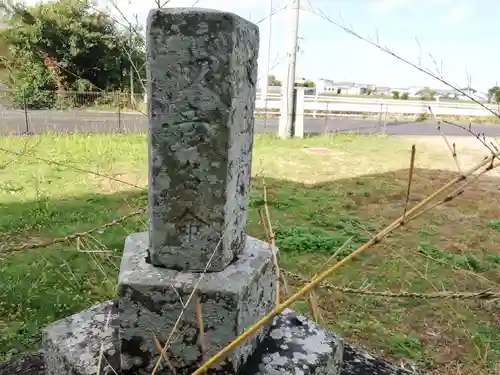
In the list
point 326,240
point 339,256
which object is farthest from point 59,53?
point 339,256

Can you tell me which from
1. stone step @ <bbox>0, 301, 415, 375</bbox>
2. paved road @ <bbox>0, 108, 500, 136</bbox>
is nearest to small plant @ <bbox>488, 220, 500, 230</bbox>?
stone step @ <bbox>0, 301, 415, 375</bbox>

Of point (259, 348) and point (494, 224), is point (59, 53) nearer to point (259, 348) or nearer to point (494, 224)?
point (494, 224)

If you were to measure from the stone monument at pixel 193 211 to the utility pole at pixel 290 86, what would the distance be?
33.6 feet

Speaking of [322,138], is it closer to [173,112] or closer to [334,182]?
[334,182]

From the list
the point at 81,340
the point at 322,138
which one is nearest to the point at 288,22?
the point at 322,138

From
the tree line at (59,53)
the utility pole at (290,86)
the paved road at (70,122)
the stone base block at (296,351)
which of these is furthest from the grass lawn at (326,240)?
the tree line at (59,53)

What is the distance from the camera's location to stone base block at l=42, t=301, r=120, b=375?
1.25 meters

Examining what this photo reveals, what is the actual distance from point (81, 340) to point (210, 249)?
0.55 meters

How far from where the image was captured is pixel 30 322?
2.57m

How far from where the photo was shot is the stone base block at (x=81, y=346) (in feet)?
4.10

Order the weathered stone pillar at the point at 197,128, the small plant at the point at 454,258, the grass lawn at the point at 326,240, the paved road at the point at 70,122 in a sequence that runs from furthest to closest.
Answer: the paved road at the point at 70,122 < the small plant at the point at 454,258 < the grass lawn at the point at 326,240 < the weathered stone pillar at the point at 197,128

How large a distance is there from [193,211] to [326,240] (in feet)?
10.1

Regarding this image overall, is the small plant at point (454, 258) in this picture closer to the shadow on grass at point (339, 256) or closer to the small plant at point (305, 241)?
the shadow on grass at point (339, 256)

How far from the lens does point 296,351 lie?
4.53ft
